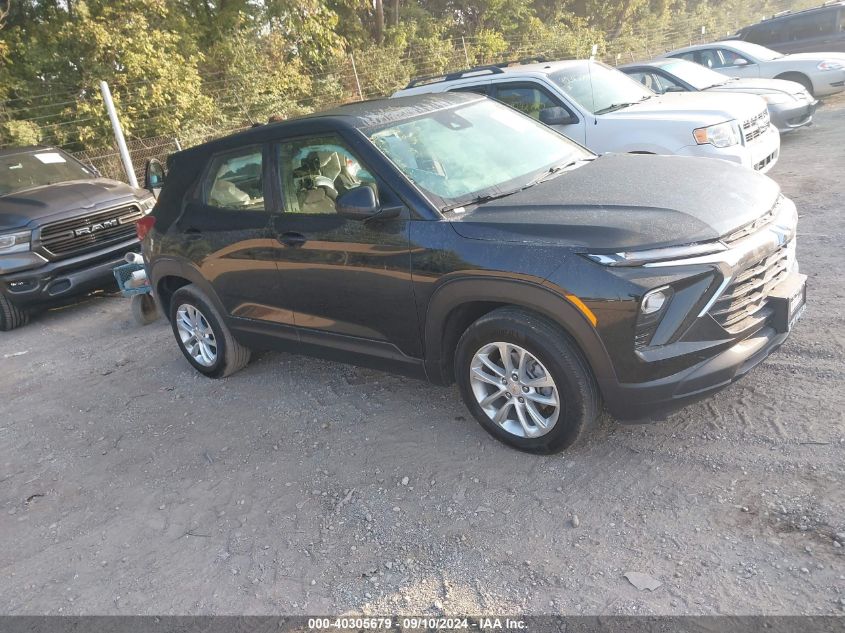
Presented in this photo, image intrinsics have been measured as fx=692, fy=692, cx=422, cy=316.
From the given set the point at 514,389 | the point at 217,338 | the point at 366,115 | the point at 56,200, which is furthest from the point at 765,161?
the point at 56,200

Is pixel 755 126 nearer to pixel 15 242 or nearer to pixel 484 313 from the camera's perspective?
pixel 484 313

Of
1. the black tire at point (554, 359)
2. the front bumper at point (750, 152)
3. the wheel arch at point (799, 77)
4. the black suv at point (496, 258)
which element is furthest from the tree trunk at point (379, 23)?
the black tire at point (554, 359)

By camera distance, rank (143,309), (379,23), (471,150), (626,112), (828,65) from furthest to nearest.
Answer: (379,23) < (828,65) < (626,112) < (143,309) < (471,150)

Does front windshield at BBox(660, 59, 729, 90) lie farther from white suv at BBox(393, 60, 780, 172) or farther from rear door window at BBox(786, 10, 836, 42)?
rear door window at BBox(786, 10, 836, 42)

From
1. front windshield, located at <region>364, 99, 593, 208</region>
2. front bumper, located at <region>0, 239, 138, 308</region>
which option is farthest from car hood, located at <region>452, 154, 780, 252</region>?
front bumper, located at <region>0, 239, 138, 308</region>

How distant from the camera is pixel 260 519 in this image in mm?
3506

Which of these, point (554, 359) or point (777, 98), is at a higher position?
point (554, 359)

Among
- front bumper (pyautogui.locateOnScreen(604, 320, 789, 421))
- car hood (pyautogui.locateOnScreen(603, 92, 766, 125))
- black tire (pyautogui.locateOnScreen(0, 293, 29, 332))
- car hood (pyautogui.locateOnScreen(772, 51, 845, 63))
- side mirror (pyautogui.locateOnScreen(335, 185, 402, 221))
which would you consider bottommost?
black tire (pyautogui.locateOnScreen(0, 293, 29, 332))

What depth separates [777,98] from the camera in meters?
10.2

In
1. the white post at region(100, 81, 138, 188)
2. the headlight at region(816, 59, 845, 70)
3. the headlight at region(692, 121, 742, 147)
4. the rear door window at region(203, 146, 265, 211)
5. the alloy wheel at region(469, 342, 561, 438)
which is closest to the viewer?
the alloy wheel at region(469, 342, 561, 438)

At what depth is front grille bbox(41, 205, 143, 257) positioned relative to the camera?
7.42m

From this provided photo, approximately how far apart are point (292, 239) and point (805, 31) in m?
16.0

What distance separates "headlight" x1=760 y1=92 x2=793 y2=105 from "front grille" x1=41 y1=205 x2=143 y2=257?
29.1 feet

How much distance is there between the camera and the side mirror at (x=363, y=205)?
359 cm
